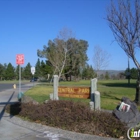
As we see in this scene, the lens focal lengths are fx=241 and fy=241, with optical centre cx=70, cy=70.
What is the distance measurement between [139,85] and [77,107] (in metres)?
6.75

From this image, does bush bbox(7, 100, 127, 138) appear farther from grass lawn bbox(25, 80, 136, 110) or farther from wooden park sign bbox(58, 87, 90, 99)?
grass lawn bbox(25, 80, 136, 110)

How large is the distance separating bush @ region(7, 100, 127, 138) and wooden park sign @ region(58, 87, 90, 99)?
5.51 feet

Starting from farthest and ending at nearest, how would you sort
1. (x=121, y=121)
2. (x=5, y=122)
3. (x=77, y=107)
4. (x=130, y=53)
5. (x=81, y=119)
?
(x=130, y=53) < (x=5, y=122) < (x=77, y=107) < (x=81, y=119) < (x=121, y=121)

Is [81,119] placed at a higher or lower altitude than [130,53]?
lower

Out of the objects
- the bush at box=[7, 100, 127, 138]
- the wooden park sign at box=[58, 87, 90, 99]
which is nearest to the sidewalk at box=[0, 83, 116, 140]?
the bush at box=[7, 100, 127, 138]

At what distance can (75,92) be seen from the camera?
11.0 metres

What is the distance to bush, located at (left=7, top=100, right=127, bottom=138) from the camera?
22.3 ft

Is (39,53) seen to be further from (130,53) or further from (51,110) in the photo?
(51,110)

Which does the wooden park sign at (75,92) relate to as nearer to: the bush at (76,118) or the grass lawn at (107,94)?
the bush at (76,118)

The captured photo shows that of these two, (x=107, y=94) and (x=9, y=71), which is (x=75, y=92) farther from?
(x=9, y=71)

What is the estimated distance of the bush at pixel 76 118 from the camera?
22.3 ft

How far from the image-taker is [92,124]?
7.22 meters


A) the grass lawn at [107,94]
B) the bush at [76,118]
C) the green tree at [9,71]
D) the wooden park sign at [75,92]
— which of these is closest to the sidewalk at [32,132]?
the bush at [76,118]

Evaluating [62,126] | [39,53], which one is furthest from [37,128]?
[39,53]
